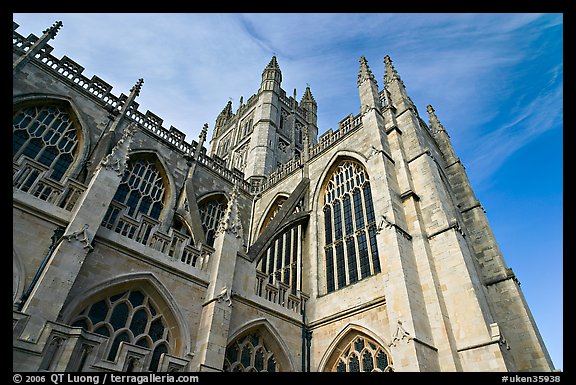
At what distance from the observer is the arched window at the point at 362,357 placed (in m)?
9.46

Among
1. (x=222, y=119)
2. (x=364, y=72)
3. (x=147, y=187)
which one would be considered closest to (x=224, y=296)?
(x=147, y=187)

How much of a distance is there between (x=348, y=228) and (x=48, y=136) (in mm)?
12930

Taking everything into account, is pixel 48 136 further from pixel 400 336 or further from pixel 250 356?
pixel 400 336

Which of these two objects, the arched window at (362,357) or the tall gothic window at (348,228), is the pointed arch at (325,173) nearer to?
the tall gothic window at (348,228)

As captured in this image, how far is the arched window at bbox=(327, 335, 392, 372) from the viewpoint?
9.46 meters

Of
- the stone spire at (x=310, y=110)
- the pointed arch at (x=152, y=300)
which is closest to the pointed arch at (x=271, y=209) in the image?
the pointed arch at (x=152, y=300)

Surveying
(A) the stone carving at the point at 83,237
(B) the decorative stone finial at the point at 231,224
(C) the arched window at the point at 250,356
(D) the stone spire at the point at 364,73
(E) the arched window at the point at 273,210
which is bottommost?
(C) the arched window at the point at 250,356

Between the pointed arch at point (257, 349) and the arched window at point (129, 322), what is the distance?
1.99 meters

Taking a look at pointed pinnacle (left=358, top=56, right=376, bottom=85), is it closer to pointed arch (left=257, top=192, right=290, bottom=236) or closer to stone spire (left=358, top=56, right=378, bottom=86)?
stone spire (left=358, top=56, right=378, bottom=86)

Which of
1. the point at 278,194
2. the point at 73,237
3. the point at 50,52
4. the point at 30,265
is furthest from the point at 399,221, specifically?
the point at 50,52

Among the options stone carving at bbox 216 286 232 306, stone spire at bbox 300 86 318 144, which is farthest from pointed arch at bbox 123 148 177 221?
stone spire at bbox 300 86 318 144

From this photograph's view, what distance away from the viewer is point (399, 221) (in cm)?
1105

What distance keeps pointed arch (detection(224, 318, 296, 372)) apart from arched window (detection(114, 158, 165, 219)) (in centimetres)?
732
